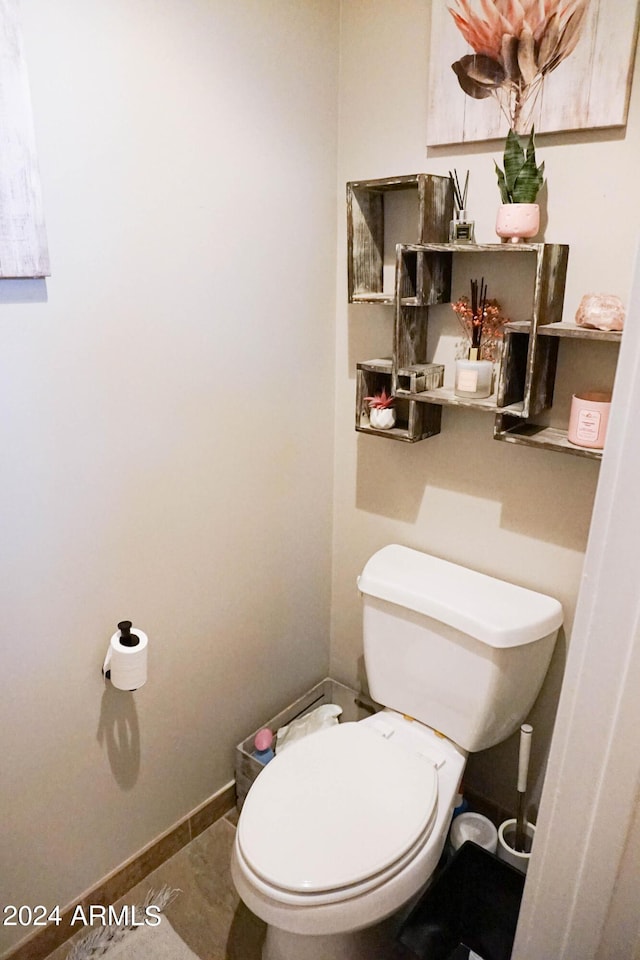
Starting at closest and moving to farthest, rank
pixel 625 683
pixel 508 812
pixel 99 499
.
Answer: pixel 625 683, pixel 99 499, pixel 508 812

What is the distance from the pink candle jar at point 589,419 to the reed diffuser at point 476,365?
0.72ft

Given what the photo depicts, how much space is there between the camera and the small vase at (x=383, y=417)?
63.7 inches

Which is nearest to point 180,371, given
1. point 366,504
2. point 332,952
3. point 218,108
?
point 218,108

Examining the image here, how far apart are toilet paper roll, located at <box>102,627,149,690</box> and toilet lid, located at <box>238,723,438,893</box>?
359 mm

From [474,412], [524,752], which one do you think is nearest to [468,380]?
[474,412]

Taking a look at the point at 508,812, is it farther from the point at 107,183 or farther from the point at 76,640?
the point at 107,183

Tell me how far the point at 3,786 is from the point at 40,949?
0.47 m

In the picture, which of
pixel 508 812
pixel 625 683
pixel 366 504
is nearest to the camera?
pixel 625 683

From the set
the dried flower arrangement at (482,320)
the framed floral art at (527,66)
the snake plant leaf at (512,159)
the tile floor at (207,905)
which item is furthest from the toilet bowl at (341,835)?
the framed floral art at (527,66)

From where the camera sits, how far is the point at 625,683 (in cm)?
66

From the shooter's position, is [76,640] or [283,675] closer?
[76,640]

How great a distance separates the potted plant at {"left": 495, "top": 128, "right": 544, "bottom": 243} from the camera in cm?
128

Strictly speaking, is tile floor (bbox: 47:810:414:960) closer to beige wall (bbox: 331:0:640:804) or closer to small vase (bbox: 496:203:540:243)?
beige wall (bbox: 331:0:640:804)

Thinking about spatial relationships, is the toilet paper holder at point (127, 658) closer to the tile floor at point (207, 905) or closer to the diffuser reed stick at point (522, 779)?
the tile floor at point (207, 905)
